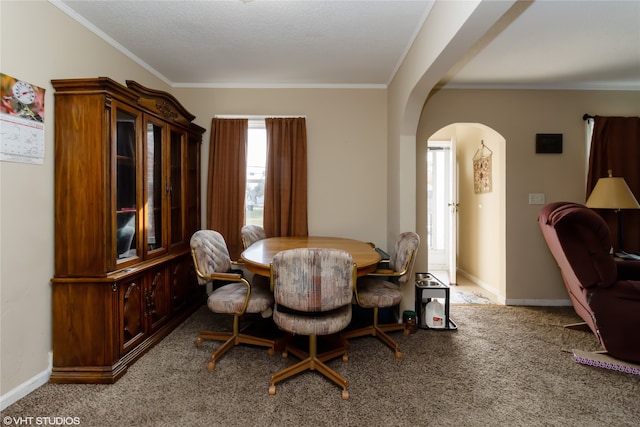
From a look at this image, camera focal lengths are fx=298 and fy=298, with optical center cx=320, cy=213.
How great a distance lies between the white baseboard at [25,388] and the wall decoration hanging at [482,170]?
4796mm

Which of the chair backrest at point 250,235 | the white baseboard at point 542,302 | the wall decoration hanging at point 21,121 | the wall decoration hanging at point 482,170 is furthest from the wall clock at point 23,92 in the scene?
the white baseboard at point 542,302

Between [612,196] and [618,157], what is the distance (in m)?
0.70

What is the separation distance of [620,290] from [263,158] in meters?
3.48

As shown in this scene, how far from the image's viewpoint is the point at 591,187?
11.2 ft

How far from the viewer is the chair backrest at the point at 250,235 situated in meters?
3.00

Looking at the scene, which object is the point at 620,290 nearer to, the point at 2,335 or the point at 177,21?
the point at 177,21

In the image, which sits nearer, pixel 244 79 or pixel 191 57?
pixel 191 57

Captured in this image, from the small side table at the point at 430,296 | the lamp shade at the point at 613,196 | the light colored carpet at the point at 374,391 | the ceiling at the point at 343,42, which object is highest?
the ceiling at the point at 343,42

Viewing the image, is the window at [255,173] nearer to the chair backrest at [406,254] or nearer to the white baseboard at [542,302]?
the chair backrest at [406,254]

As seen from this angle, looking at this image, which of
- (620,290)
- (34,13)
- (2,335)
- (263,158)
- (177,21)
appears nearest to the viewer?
(2,335)

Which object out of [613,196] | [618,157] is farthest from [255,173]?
[618,157]

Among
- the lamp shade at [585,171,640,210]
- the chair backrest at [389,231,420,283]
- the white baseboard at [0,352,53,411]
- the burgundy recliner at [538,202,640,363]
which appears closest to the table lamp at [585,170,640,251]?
the lamp shade at [585,171,640,210]

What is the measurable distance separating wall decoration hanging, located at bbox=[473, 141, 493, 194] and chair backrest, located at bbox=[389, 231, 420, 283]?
2.21m

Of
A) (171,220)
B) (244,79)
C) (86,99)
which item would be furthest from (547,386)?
(244,79)
